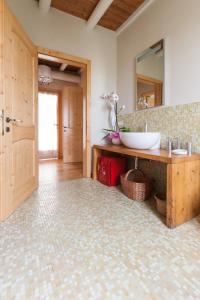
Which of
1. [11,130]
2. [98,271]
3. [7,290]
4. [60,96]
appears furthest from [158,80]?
[60,96]

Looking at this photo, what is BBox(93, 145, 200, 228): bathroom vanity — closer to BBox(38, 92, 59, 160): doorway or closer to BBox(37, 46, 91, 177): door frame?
BBox(37, 46, 91, 177): door frame

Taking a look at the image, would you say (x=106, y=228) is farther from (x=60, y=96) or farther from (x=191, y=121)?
(x=60, y=96)

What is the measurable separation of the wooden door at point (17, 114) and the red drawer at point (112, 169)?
0.99 m

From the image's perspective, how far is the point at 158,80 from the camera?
2.21 m

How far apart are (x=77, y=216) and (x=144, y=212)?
68 cm

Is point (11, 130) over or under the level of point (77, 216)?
over

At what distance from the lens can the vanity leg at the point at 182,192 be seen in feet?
4.74

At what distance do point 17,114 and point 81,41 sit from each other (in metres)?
1.75

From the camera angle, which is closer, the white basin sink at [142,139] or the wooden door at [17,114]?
the wooden door at [17,114]

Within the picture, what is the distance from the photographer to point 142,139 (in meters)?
1.91

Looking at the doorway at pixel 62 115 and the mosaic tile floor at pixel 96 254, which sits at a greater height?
the doorway at pixel 62 115

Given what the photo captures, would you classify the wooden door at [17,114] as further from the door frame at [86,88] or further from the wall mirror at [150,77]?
the wall mirror at [150,77]

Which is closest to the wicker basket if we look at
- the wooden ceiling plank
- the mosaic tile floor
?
the mosaic tile floor

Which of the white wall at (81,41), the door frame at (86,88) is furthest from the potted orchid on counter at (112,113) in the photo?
the door frame at (86,88)
